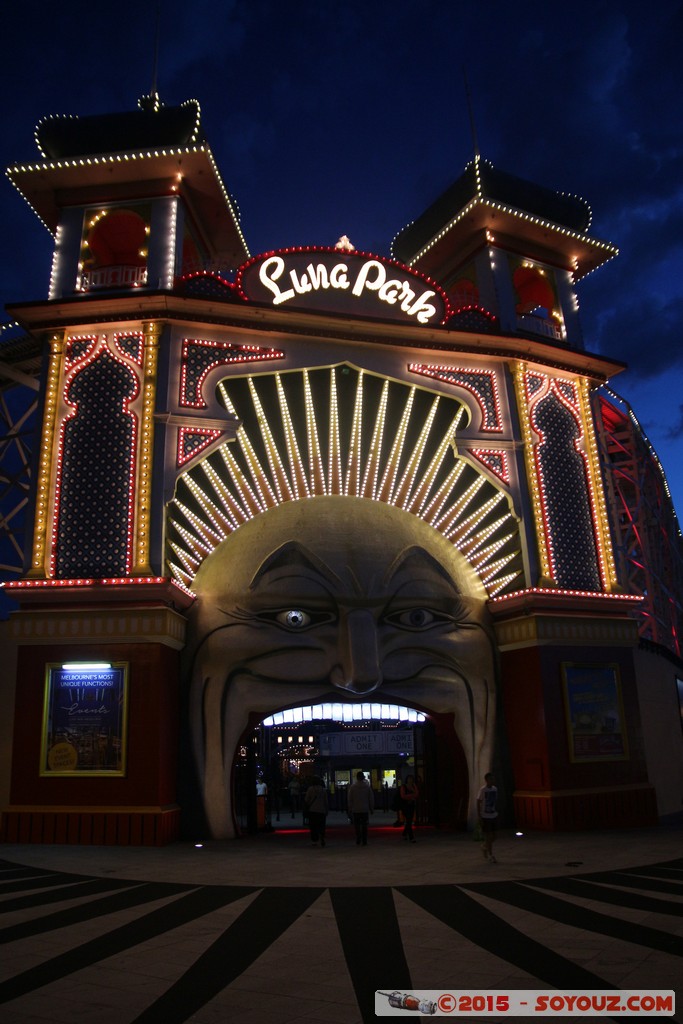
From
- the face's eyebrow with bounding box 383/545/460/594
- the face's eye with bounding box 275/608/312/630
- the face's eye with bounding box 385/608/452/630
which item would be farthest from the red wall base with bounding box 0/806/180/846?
the face's eyebrow with bounding box 383/545/460/594

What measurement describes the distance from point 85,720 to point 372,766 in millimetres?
15676

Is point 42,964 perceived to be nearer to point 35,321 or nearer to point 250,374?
point 250,374

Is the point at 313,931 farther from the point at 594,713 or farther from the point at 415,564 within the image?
the point at 594,713

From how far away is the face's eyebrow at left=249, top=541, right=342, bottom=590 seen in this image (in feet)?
46.5

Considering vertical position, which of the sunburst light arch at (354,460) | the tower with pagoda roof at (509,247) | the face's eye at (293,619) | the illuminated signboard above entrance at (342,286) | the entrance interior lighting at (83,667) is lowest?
the entrance interior lighting at (83,667)

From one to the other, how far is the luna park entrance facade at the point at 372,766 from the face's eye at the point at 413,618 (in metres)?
1.65

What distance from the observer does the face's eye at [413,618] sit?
14.4 meters

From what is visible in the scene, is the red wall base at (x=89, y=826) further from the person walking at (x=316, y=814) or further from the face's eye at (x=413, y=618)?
the face's eye at (x=413, y=618)

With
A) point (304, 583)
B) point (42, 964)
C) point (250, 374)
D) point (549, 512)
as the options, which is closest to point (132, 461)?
point (250, 374)

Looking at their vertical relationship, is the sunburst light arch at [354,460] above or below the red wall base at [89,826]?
above

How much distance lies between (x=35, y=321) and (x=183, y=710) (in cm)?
892

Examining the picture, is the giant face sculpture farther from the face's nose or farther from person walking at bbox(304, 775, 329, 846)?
person walking at bbox(304, 775, 329, 846)

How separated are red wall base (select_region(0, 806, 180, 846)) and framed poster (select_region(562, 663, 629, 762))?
816 cm

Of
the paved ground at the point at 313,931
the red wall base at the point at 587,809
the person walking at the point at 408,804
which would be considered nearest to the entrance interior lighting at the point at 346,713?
the person walking at the point at 408,804
